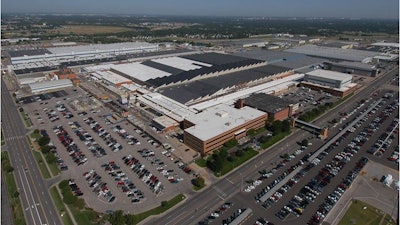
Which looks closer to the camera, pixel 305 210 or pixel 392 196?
pixel 305 210

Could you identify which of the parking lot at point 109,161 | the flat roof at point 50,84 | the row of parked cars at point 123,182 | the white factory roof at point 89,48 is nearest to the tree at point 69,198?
the parking lot at point 109,161

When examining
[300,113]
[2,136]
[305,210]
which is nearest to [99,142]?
[2,136]

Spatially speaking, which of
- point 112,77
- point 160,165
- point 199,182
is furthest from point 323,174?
point 112,77

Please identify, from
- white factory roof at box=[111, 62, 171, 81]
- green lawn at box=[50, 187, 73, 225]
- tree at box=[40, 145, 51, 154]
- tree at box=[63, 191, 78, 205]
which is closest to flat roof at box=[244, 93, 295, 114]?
white factory roof at box=[111, 62, 171, 81]

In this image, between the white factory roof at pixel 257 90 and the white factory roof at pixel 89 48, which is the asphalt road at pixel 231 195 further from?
the white factory roof at pixel 89 48

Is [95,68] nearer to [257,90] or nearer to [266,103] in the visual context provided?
[257,90]

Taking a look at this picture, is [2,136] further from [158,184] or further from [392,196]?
[392,196]

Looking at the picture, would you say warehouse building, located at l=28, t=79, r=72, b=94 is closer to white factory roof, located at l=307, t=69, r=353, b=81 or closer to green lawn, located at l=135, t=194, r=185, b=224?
green lawn, located at l=135, t=194, r=185, b=224
